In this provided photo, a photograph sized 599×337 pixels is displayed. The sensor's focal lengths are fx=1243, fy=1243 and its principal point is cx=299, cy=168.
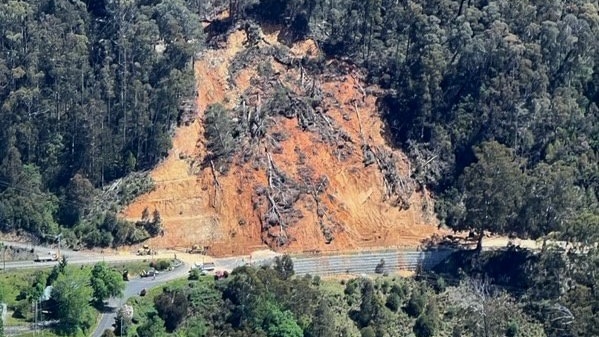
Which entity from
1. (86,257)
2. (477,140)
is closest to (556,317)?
(477,140)

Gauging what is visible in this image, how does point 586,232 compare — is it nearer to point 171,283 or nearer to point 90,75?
point 171,283

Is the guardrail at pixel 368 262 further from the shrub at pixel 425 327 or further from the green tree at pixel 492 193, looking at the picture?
the shrub at pixel 425 327

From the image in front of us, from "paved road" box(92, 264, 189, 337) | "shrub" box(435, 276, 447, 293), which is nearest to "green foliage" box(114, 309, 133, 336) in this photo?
"paved road" box(92, 264, 189, 337)

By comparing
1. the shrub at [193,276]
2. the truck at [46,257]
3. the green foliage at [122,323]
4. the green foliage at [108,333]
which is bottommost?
the green foliage at [108,333]

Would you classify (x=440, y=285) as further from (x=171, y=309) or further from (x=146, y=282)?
(x=146, y=282)

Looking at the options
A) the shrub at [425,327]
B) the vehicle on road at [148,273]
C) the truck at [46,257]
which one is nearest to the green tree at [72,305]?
the vehicle on road at [148,273]

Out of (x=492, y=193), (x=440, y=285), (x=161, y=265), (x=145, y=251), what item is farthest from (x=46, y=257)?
(x=492, y=193)

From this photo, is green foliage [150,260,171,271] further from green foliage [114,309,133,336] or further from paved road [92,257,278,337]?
green foliage [114,309,133,336]
